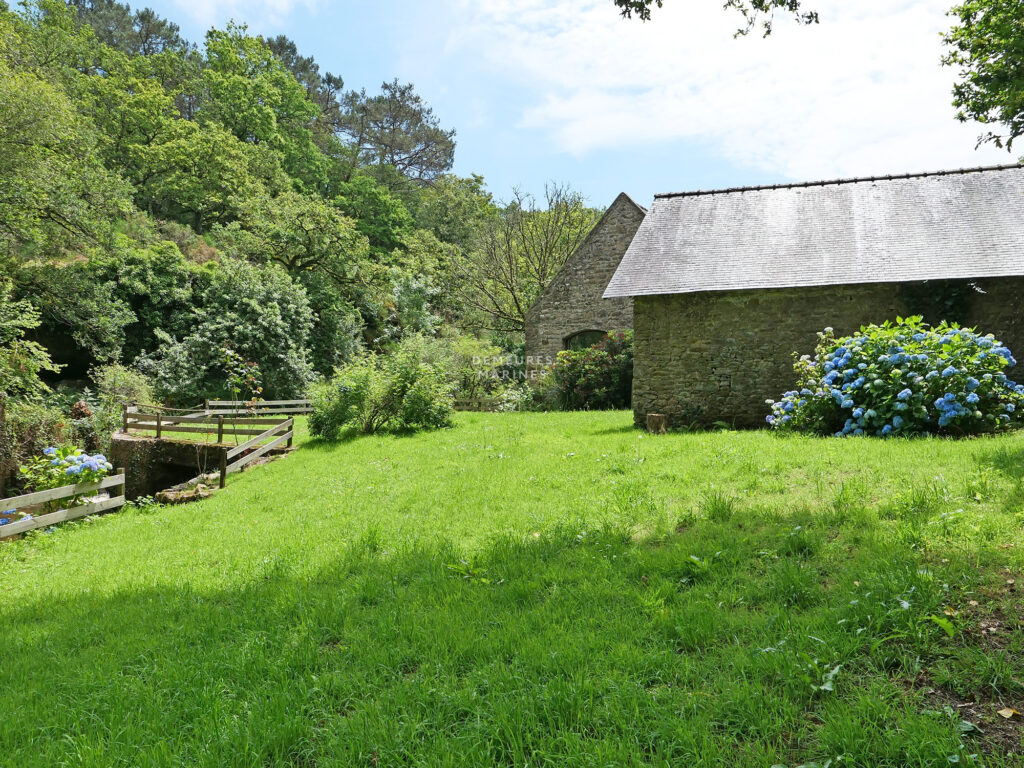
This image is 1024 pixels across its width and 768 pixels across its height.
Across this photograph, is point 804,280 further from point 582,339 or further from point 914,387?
point 582,339

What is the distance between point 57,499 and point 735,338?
39.0 feet

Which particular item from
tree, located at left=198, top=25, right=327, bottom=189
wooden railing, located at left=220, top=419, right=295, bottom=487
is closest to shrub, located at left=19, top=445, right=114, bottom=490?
wooden railing, located at left=220, top=419, right=295, bottom=487

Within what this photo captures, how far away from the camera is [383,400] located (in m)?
13.0

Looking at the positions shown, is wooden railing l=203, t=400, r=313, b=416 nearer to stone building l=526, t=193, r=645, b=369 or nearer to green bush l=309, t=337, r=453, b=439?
green bush l=309, t=337, r=453, b=439

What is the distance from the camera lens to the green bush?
40.9ft

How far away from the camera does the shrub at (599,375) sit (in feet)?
53.0

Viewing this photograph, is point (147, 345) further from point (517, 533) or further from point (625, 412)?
point (517, 533)

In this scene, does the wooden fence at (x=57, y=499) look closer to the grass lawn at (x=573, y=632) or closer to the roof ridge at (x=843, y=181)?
the grass lawn at (x=573, y=632)

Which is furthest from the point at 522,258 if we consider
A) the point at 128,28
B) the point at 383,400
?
the point at 128,28

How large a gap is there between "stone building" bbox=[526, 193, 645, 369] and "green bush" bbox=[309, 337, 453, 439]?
6.56 meters

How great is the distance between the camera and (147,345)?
18969 mm

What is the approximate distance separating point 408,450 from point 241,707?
25.7 ft

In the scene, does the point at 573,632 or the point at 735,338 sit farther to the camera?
the point at 735,338

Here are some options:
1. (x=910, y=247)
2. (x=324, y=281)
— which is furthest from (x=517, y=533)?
(x=324, y=281)
